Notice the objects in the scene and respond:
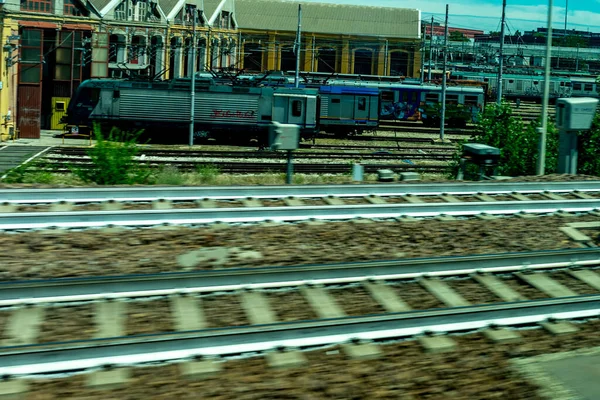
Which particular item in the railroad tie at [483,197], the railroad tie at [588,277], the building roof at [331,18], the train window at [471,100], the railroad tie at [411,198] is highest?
the building roof at [331,18]

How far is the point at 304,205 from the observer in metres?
9.66

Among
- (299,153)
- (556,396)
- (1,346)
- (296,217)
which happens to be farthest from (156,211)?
(299,153)

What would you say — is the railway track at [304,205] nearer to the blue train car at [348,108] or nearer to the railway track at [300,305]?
the railway track at [300,305]

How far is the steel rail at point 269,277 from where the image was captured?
5.80 meters

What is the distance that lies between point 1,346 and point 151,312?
110 cm

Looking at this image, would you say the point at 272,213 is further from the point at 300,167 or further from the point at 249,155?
the point at 249,155

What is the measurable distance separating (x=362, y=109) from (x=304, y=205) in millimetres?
26101

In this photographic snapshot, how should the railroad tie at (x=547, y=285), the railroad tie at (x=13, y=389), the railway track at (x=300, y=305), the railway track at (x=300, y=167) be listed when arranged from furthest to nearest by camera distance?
the railway track at (x=300, y=167)
the railroad tie at (x=547, y=285)
the railway track at (x=300, y=305)
the railroad tie at (x=13, y=389)

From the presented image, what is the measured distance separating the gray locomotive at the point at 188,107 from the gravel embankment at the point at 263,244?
23397 millimetres

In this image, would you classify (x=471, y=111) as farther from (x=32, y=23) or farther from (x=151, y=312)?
(x=151, y=312)

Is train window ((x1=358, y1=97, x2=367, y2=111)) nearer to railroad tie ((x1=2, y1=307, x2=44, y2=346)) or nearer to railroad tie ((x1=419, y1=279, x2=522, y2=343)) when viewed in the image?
railroad tie ((x1=419, y1=279, x2=522, y2=343))

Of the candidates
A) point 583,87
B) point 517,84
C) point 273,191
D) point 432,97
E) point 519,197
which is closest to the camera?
point 273,191

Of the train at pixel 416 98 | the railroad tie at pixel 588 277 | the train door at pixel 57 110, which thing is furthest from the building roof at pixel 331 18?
the railroad tie at pixel 588 277

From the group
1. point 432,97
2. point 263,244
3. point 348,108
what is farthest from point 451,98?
point 263,244
